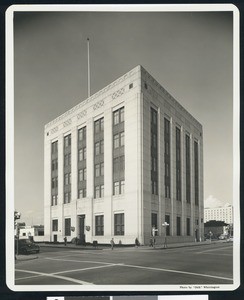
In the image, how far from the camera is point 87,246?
4488 millimetres

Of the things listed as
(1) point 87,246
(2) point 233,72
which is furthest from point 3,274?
(2) point 233,72

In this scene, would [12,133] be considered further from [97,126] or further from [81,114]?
[97,126]

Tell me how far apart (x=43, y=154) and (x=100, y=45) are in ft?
4.32

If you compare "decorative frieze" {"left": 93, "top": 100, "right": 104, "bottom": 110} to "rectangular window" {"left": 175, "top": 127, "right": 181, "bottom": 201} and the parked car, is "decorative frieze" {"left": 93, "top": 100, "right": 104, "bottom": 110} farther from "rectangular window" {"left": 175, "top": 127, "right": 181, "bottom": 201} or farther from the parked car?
the parked car

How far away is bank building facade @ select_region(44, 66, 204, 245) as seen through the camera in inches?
177

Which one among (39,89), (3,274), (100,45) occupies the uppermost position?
(100,45)

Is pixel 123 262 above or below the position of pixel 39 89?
below

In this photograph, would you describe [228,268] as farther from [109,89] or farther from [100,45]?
[100,45]

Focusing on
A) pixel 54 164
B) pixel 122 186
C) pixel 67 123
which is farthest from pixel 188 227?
pixel 67 123

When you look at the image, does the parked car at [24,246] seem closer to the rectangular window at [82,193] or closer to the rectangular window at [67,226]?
the rectangular window at [67,226]

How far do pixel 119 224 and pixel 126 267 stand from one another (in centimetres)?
63

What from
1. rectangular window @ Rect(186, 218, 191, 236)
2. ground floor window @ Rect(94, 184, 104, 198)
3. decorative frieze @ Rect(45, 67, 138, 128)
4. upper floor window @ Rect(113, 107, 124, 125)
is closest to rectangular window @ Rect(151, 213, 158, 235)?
rectangular window @ Rect(186, 218, 191, 236)

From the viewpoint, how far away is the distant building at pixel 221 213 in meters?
4.04

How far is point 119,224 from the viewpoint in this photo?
4.69m
